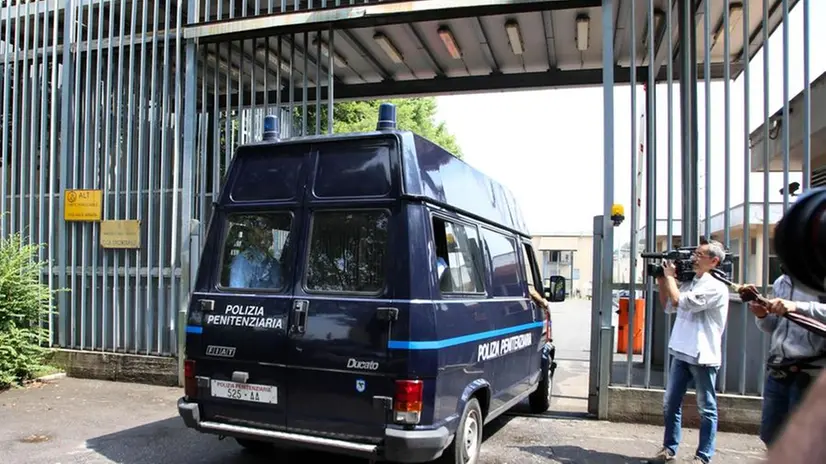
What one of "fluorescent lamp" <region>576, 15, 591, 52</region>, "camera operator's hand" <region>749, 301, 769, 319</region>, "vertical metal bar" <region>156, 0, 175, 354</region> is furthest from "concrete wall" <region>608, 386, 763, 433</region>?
"vertical metal bar" <region>156, 0, 175, 354</region>

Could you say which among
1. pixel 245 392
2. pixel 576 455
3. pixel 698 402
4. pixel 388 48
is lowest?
pixel 576 455

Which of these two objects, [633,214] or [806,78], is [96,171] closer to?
[633,214]

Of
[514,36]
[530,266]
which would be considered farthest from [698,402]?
[514,36]

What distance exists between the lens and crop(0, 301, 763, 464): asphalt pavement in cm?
517

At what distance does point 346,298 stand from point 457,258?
0.97 metres

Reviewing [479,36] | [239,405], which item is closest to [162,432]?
[239,405]

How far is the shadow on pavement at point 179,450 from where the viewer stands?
5.07 m

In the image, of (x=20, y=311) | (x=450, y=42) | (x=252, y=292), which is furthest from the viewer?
(x=450, y=42)

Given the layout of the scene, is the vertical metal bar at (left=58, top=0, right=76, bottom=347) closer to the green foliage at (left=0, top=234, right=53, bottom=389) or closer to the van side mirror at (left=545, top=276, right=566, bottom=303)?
the green foliage at (left=0, top=234, right=53, bottom=389)

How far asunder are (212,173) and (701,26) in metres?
7.11

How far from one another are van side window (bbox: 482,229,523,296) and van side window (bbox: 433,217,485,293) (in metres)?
0.30

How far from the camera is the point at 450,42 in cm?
894

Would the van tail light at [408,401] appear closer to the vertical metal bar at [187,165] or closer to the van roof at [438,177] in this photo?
the van roof at [438,177]

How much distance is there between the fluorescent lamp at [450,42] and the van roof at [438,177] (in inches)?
136
